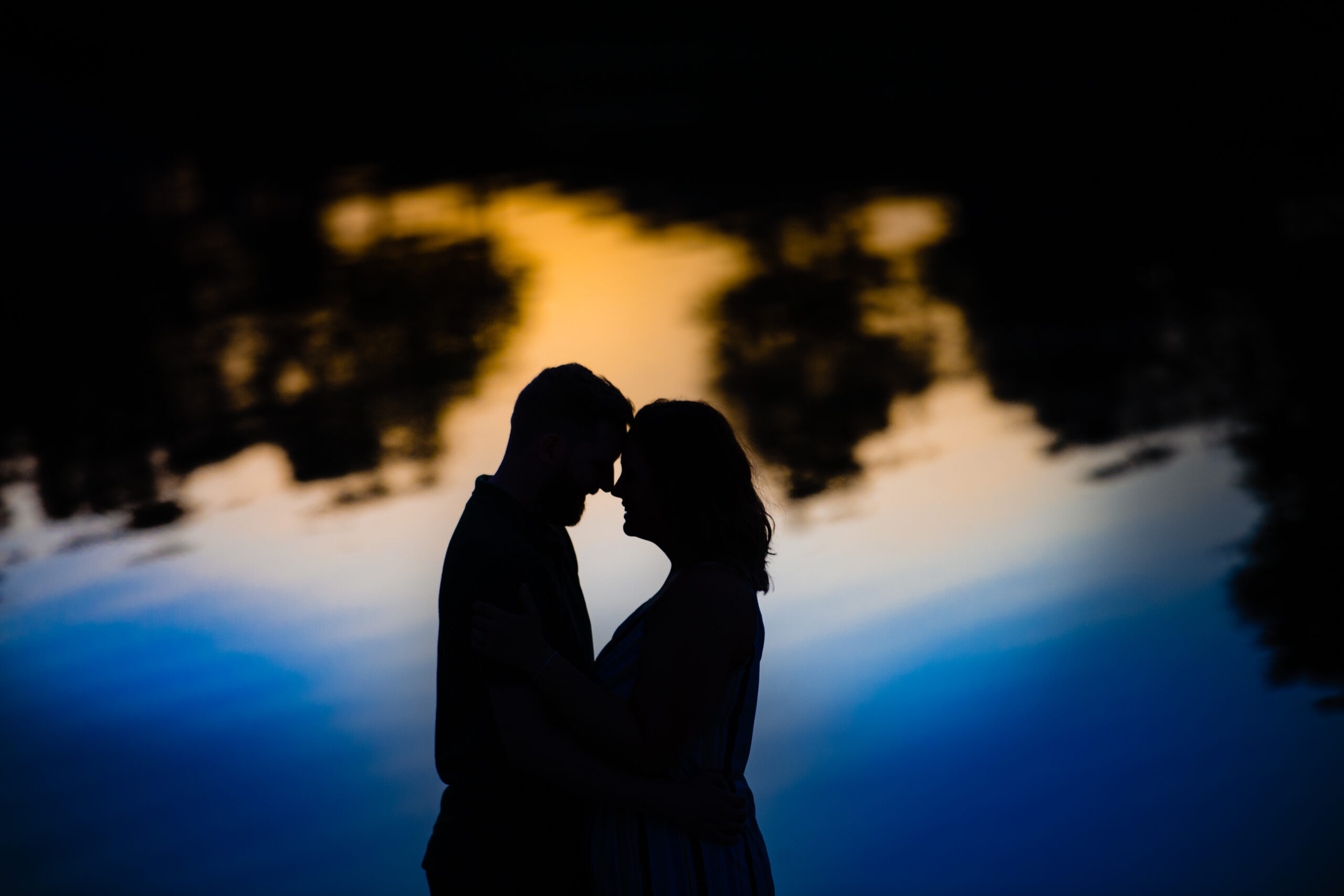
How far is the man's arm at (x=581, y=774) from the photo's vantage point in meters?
1.37

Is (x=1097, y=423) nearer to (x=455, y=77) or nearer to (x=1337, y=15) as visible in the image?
(x=1337, y=15)

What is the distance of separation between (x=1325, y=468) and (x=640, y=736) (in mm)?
3858

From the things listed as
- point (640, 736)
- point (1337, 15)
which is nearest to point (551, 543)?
point (640, 736)

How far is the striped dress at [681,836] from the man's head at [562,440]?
0.23 metres

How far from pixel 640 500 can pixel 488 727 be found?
44cm

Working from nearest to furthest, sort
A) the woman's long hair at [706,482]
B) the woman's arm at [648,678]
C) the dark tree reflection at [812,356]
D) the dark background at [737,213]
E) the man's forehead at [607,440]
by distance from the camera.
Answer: the woman's arm at [648,678] → the woman's long hair at [706,482] → the man's forehead at [607,440] → the dark background at [737,213] → the dark tree reflection at [812,356]

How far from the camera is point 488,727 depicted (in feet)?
4.83

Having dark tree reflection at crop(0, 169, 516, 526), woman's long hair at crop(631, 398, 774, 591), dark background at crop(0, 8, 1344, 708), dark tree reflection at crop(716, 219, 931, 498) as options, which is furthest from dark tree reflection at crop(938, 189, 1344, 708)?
woman's long hair at crop(631, 398, 774, 591)

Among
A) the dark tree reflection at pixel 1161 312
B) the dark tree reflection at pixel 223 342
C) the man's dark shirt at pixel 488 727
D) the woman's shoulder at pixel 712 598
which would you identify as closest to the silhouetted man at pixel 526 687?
the man's dark shirt at pixel 488 727

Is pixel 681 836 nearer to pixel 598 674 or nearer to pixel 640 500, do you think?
pixel 598 674

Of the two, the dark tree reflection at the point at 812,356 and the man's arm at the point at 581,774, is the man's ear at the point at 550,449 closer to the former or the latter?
the man's arm at the point at 581,774

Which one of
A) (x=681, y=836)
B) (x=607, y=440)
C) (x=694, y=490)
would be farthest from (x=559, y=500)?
(x=681, y=836)

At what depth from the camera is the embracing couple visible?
1377mm

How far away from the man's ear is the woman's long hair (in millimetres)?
137
